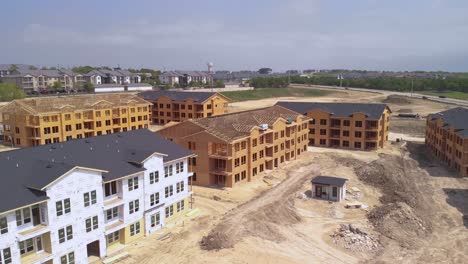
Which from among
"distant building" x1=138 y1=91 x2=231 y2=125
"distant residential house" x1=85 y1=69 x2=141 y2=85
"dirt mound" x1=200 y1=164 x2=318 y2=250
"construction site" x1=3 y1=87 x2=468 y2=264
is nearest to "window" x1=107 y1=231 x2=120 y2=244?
"construction site" x1=3 y1=87 x2=468 y2=264

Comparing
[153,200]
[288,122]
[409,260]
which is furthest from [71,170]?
[288,122]

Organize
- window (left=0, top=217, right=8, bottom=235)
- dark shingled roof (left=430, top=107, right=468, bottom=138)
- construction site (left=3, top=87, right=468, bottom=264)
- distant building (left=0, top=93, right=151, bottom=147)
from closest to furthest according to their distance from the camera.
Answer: window (left=0, top=217, right=8, bottom=235) → construction site (left=3, top=87, right=468, bottom=264) → dark shingled roof (left=430, top=107, right=468, bottom=138) → distant building (left=0, top=93, right=151, bottom=147)

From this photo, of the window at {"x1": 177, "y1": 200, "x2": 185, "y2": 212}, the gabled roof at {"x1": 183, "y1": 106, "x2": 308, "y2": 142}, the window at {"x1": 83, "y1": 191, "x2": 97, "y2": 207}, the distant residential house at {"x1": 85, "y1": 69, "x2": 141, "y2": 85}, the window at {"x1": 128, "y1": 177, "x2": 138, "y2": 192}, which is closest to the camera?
the window at {"x1": 83, "y1": 191, "x2": 97, "y2": 207}

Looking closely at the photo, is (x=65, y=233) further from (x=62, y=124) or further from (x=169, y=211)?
(x=62, y=124)

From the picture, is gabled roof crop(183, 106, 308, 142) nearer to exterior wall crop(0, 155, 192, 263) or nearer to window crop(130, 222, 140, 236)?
exterior wall crop(0, 155, 192, 263)

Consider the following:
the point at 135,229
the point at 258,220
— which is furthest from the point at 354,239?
the point at 135,229

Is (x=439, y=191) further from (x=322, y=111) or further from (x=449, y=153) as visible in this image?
(x=322, y=111)
